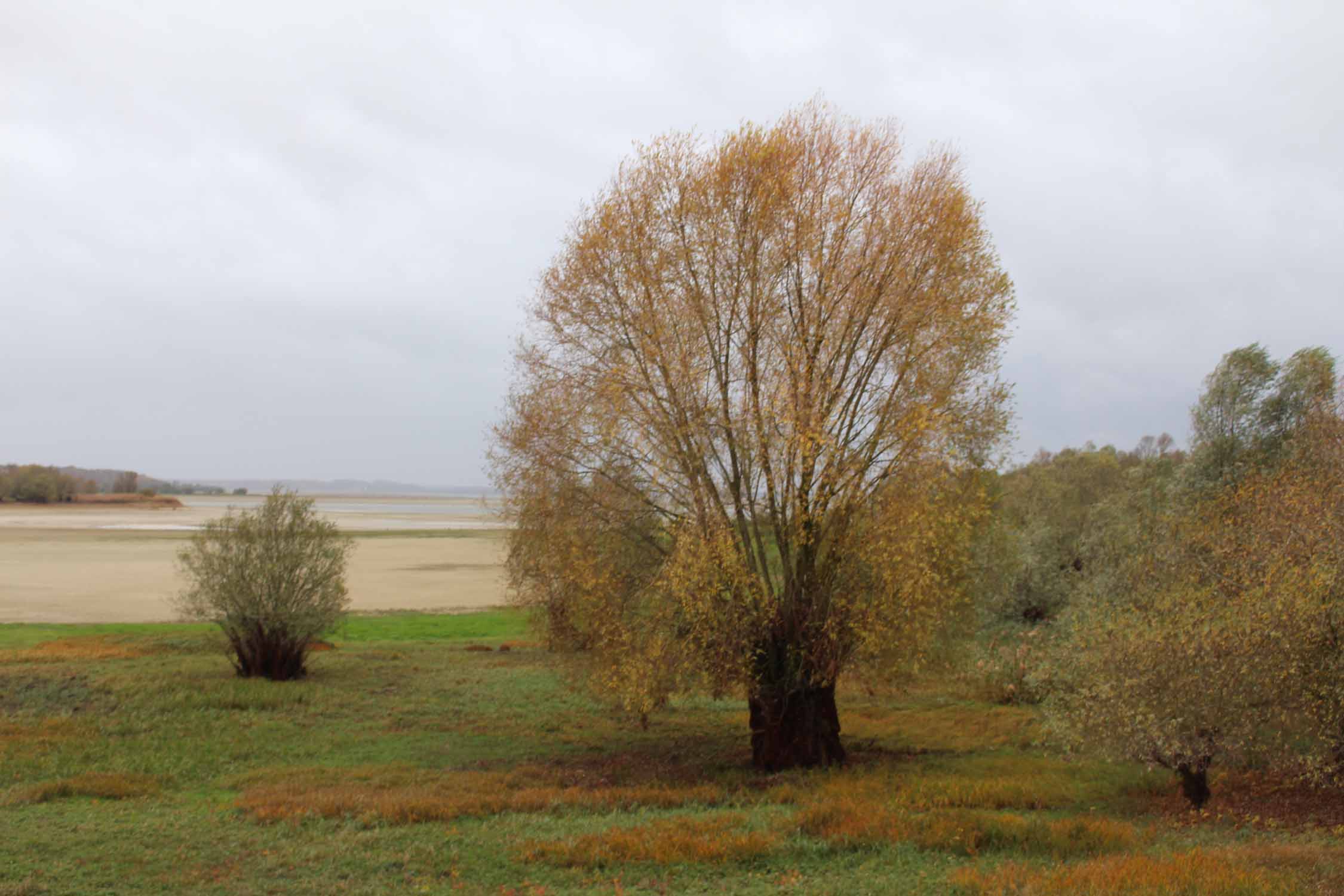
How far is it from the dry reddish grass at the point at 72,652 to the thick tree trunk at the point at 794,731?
25.6m

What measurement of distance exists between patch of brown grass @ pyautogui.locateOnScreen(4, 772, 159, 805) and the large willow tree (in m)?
8.91

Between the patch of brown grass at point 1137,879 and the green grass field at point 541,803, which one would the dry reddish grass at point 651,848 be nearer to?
the green grass field at point 541,803

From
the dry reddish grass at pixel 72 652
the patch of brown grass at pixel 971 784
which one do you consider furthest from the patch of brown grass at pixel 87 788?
the dry reddish grass at pixel 72 652

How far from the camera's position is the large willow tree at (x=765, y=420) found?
59.5 ft

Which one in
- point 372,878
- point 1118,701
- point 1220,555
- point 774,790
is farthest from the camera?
point 1220,555

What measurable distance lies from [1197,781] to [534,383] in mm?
15447

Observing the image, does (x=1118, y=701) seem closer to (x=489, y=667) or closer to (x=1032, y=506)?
(x=489, y=667)

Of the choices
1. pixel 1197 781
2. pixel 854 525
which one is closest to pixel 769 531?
pixel 854 525

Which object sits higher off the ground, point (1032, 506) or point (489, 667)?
point (1032, 506)

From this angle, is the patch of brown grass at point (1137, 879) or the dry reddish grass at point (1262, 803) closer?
the patch of brown grass at point (1137, 879)

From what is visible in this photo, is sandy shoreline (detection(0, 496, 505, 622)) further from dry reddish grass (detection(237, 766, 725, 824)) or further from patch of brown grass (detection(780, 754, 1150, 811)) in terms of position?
patch of brown grass (detection(780, 754, 1150, 811))

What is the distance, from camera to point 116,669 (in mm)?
30203

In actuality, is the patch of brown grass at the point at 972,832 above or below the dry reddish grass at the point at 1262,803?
above

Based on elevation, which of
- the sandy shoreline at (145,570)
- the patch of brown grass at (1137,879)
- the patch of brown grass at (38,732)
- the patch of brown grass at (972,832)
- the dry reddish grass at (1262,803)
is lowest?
the sandy shoreline at (145,570)
